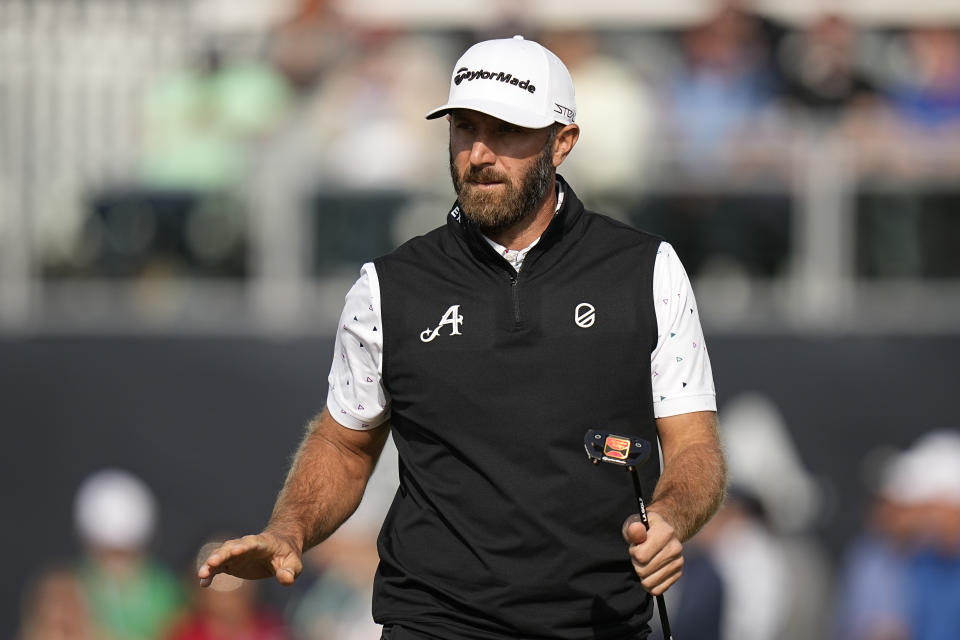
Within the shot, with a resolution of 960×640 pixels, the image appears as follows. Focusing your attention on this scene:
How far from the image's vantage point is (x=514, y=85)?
4164mm

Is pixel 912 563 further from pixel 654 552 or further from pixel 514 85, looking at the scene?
pixel 654 552

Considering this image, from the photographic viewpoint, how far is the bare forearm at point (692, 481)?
383 cm

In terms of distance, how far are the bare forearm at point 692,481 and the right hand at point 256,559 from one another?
846mm

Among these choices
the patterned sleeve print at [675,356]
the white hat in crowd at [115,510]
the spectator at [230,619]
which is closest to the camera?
the patterned sleeve print at [675,356]

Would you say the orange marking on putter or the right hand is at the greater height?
the orange marking on putter

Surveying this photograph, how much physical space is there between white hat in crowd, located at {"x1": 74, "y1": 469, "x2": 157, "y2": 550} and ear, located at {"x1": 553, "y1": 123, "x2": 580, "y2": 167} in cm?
489

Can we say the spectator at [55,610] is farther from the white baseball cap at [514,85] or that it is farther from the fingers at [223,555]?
the white baseball cap at [514,85]

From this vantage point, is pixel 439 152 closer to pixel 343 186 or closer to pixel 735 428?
pixel 343 186

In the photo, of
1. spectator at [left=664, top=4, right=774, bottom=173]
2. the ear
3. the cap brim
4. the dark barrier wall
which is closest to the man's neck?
the ear

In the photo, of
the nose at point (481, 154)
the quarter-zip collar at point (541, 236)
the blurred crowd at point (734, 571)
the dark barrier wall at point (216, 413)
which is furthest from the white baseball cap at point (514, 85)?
the dark barrier wall at point (216, 413)

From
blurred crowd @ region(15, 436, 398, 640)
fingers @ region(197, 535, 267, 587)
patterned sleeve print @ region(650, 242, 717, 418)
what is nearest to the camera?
fingers @ region(197, 535, 267, 587)

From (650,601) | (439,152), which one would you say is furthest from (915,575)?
(650,601)

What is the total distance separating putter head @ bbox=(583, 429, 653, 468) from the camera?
3.70 metres

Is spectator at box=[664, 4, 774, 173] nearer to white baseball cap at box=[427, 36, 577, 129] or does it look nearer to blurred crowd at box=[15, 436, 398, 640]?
blurred crowd at box=[15, 436, 398, 640]
